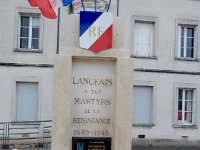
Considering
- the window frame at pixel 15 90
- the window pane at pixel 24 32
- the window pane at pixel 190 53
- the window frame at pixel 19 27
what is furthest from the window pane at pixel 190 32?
the window pane at pixel 24 32

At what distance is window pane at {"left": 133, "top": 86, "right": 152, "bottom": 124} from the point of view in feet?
65.7

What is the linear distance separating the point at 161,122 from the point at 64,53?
45.1ft

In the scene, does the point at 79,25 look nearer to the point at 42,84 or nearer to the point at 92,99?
the point at 92,99

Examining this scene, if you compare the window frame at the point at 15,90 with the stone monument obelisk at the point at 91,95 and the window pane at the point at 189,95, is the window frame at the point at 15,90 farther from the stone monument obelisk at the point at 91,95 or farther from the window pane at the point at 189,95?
the stone monument obelisk at the point at 91,95

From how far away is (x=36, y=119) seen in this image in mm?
19047

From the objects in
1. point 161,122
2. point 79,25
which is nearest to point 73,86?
point 79,25

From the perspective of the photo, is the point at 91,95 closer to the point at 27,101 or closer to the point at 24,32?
the point at 27,101

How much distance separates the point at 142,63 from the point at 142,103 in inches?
67.5

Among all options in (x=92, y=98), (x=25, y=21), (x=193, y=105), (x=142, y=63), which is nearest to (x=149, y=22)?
(x=142, y=63)

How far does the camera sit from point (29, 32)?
1939 cm

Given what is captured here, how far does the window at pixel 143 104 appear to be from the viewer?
20.0m

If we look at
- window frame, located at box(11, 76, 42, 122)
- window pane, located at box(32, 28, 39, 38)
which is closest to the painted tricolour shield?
window frame, located at box(11, 76, 42, 122)

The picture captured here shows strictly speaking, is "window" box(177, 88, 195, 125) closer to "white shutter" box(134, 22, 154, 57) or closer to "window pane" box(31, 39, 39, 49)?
"white shutter" box(134, 22, 154, 57)

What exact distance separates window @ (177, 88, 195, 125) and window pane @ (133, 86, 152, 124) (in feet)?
4.47
